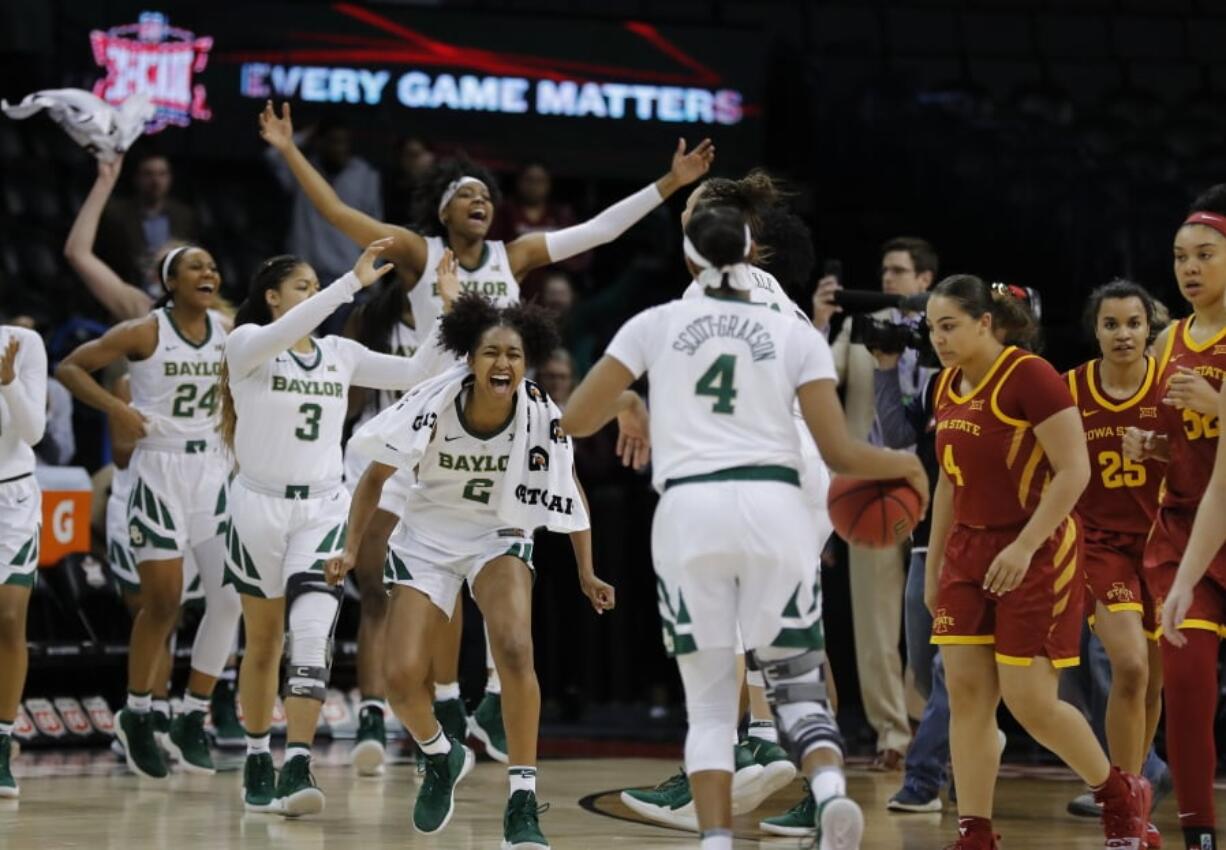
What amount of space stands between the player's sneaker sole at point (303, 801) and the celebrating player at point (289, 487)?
13 mm

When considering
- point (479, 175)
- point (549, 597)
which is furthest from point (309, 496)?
point (549, 597)

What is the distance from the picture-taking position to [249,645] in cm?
761

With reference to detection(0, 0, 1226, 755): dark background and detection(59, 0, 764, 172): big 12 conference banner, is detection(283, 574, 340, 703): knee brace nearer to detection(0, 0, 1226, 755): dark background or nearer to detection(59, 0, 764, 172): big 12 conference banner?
detection(0, 0, 1226, 755): dark background

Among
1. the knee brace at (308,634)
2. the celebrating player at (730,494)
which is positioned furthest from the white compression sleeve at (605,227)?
the celebrating player at (730,494)

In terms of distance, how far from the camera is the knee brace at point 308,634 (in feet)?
24.1

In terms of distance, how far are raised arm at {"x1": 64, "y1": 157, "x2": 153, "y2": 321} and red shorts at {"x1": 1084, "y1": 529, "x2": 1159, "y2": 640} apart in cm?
523

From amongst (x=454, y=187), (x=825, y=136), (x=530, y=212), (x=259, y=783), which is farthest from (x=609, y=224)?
(x=825, y=136)

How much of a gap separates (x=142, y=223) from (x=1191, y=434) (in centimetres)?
814

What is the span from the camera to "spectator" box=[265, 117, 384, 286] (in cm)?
1292

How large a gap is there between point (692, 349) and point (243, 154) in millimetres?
9411

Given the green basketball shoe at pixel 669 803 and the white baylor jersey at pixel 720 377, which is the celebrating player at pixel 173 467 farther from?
the white baylor jersey at pixel 720 377

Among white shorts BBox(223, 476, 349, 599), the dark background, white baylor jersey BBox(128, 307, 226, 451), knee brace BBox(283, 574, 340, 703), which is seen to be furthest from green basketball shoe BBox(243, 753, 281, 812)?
the dark background

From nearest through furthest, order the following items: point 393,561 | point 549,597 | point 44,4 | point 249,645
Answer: point 393,561 < point 249,645 < point 549,597 < point 44,4

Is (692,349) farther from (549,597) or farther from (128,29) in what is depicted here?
(128,29)
